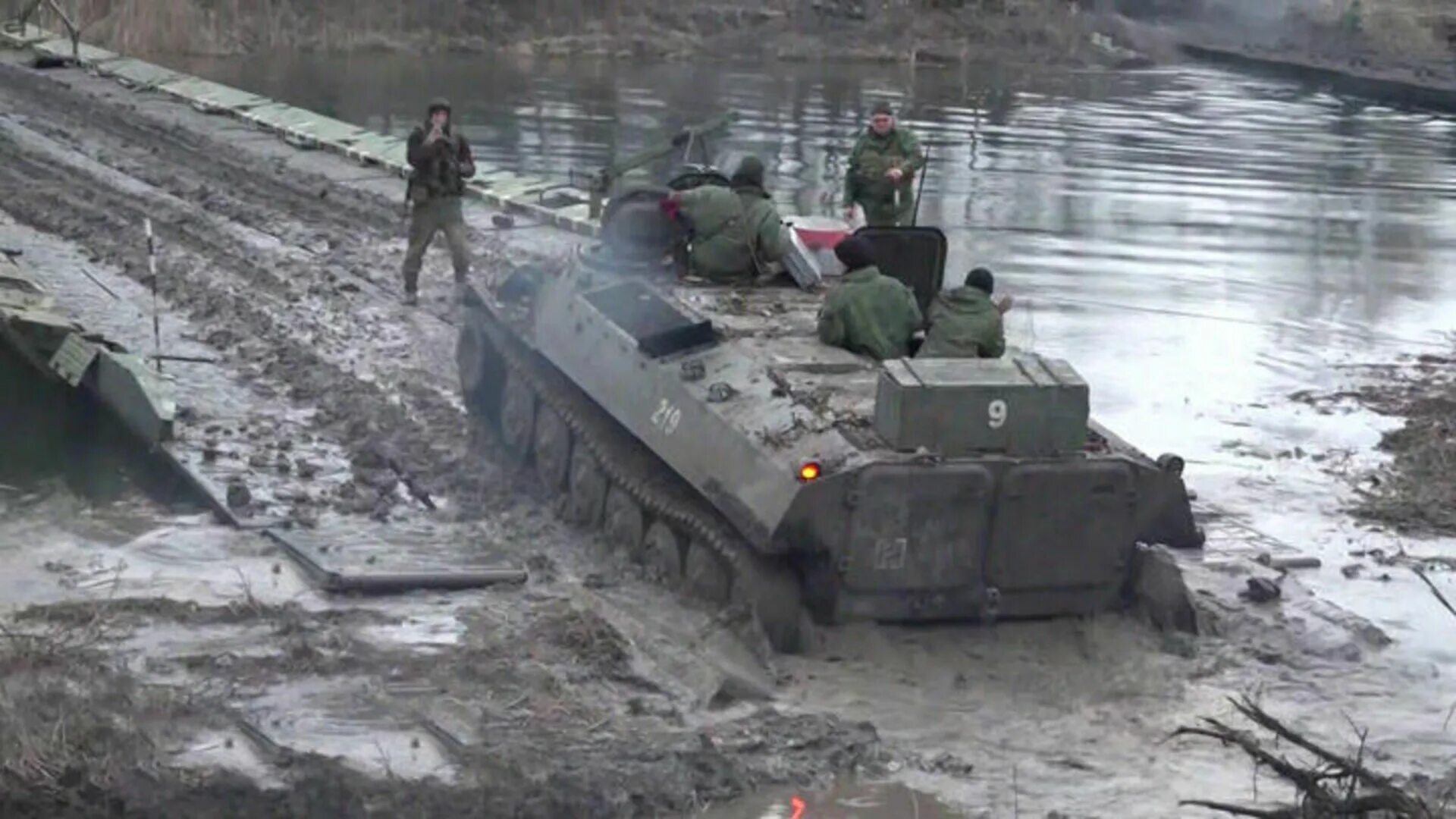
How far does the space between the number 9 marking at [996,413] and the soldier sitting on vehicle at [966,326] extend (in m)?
0.95

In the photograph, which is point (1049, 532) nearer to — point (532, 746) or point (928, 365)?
point (928, 365)

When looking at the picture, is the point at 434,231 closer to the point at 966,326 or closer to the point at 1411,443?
the point at 1411,443

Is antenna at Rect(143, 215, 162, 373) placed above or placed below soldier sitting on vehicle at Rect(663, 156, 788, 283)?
below

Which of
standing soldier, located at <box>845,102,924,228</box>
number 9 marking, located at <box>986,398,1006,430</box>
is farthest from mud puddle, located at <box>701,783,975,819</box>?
standing soldier, located at <box>845,102,924,228</box>

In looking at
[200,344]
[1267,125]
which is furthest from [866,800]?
[1267,125]

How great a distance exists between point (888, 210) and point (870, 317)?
5.95m


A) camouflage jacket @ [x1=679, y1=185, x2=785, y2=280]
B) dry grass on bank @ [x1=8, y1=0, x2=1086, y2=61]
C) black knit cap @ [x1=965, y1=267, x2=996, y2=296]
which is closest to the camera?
black knit cap @ [x1=965, y1=267, x2=996, y2=296]

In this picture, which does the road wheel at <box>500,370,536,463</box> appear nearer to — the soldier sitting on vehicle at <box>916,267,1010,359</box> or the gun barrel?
the gun barrel

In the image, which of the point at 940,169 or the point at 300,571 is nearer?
the point at 300,571

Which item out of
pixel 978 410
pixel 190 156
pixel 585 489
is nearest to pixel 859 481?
pixel 978 410

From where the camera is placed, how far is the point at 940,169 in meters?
29.7

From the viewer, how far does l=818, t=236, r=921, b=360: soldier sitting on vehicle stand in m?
11.3

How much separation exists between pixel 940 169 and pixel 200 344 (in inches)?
601

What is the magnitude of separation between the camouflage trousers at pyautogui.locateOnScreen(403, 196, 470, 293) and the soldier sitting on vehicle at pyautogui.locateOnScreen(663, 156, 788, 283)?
5.14 meters
